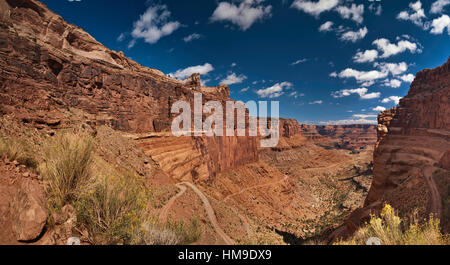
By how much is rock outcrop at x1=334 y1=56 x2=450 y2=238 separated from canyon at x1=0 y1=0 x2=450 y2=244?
17 centimetres

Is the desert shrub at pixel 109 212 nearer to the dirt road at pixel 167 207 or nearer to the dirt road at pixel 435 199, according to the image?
the dirt road at pixel 167 207

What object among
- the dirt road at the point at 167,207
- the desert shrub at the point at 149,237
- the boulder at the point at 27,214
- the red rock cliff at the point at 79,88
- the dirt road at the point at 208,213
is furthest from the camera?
the dirt road at the point at 208,213

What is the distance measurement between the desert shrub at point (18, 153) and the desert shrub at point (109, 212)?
1.88m

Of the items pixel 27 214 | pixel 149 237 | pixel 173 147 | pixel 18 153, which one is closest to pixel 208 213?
pixel 173 147

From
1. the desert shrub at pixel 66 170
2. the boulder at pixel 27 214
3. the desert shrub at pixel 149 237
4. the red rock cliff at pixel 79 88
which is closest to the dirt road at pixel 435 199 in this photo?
the desert shrub at pixel 149 237

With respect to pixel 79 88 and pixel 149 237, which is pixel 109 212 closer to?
pixel 149 237

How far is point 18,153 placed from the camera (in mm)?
4695

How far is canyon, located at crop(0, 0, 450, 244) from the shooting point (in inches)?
439

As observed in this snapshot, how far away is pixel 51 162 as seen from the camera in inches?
178

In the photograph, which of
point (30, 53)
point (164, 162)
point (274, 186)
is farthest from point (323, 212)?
point (30, 53)

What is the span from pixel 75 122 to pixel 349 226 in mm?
24422

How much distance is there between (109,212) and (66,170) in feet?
4.77

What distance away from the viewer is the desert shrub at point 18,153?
452 centimetres
